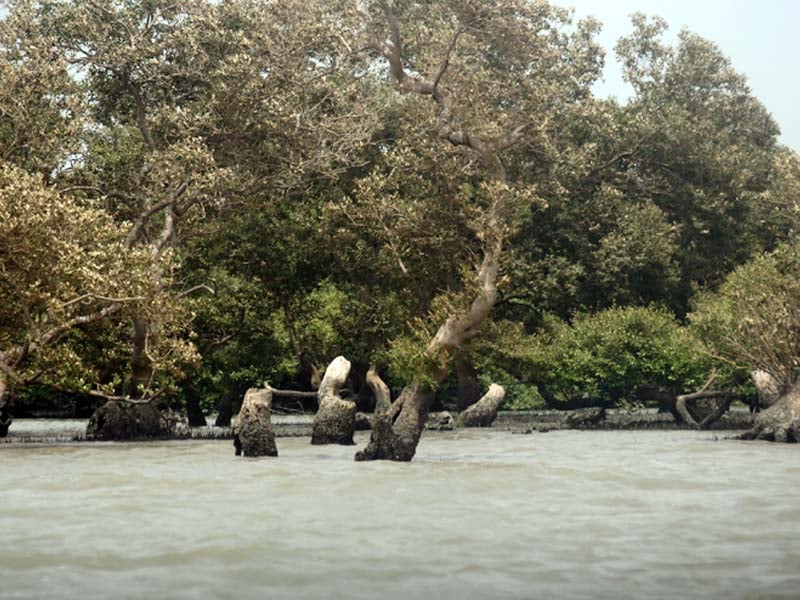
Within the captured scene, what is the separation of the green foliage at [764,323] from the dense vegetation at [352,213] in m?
0.10

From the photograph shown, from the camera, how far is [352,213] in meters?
47.0

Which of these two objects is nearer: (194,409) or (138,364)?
(138,364)

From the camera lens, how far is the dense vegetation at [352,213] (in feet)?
121

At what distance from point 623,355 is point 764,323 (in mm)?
10252

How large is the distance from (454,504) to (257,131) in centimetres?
2630

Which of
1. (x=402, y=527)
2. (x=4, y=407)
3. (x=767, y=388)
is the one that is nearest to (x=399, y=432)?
(x=402, y=527)

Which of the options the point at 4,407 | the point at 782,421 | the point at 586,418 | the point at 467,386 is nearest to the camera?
the point at 782,421

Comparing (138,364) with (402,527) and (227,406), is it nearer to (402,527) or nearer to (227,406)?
(227,406)

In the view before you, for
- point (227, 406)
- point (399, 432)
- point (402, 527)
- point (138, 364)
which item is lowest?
point (402, 527)

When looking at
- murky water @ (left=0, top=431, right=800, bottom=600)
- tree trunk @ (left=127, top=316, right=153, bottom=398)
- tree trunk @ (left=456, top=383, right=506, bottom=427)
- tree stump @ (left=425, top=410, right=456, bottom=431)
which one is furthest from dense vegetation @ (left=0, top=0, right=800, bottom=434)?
murky water @ (left=0, top=431, right=800, bottom=600)

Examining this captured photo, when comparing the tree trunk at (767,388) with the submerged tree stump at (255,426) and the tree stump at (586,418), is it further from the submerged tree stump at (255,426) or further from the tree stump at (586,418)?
the submerged tree stump at (255,426)

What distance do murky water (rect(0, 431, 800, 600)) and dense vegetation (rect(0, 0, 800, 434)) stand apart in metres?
6.45

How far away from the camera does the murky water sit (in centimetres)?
1337

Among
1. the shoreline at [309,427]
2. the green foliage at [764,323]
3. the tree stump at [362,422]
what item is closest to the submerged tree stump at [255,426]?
the shoreline at [309,427]
